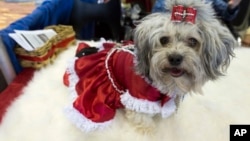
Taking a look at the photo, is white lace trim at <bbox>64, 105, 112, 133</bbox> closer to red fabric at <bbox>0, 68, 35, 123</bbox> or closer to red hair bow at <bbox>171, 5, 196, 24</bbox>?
red fabric at <bbox>0, 68, 35, 123</bbox>

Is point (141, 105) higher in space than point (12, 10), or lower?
lower

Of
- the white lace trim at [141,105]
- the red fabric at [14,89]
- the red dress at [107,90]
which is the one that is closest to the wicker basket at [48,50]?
the red fabric at [14,89]

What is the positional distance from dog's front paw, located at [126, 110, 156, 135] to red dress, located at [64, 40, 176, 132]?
0.04 m

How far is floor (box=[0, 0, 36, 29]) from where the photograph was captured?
5.31 ft

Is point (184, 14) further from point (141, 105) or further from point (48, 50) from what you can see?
point (48, 50)

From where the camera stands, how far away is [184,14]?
0.89 meters

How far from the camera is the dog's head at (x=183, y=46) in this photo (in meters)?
0.90

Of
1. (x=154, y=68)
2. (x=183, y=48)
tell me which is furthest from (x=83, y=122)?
(x=183, y=48)

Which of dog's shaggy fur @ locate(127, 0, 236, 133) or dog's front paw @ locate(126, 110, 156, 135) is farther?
dog's front paw @ locate(126, 110, 156, 135)

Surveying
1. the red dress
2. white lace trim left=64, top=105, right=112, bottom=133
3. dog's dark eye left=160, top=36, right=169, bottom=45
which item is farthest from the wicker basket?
dog's dark eye left=160, top=36, right=169, bottom=45

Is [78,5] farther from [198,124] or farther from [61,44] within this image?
[198,124]

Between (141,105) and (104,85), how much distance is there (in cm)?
19

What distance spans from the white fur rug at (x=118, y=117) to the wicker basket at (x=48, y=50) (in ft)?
0.14

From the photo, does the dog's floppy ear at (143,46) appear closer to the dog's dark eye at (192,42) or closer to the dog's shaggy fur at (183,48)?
the dog's shaggy fur at (183,48)
